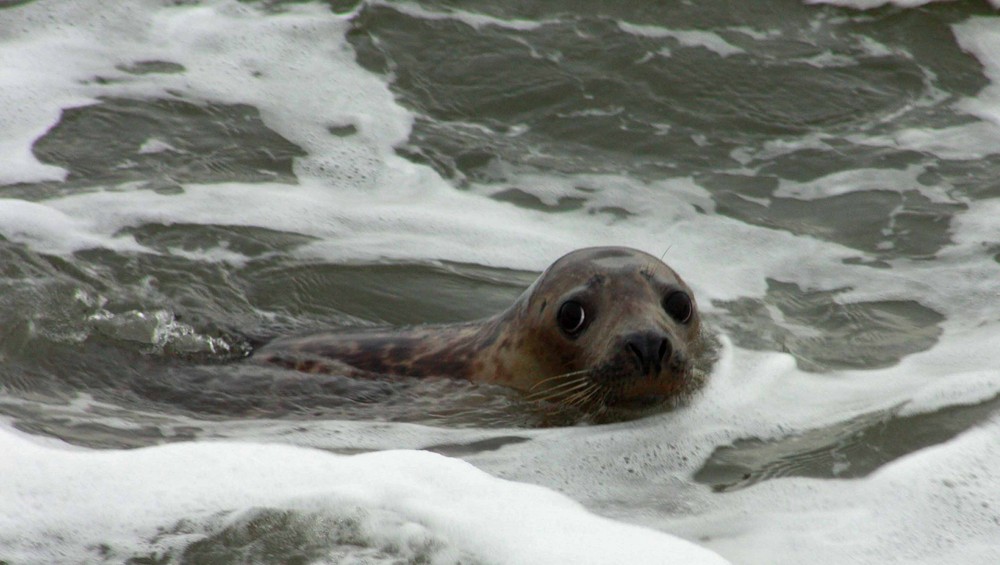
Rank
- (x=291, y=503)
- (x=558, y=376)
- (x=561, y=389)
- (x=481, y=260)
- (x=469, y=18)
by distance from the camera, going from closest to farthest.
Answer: (x=291, y=503) < (x=558, y=376) < (x=561, y=389) < (x=481, y=260) < (x=469, y=18)

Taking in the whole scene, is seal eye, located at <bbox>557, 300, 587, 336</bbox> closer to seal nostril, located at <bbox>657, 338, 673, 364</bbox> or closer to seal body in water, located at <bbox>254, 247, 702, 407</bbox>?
seal body in water, located at <bbox>254, 247, 702, 407</bbox>

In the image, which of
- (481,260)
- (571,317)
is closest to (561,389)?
(571,317)

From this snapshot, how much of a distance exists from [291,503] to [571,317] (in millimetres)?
1849

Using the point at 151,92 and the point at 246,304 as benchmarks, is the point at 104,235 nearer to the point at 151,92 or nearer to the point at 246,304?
the point at 246,304

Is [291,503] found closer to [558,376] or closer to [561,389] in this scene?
[558,376]

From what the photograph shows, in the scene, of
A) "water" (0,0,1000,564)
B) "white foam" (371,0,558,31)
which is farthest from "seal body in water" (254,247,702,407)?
"white foam" (371,0,558,31)

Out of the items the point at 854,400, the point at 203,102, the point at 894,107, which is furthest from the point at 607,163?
the point at 854,400

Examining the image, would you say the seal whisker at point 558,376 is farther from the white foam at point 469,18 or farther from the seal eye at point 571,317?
the white foam at point 469,18

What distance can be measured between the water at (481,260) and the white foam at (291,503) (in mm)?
11

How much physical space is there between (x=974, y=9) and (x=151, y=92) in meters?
4.97

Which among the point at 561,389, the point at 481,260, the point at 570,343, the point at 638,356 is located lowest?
the point at 481,260

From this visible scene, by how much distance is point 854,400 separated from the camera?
192 inches

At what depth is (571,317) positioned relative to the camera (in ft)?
17.1

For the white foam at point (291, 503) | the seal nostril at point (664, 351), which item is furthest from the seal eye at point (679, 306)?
the white foam at point (291, 503)
